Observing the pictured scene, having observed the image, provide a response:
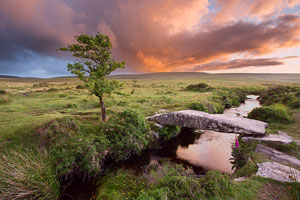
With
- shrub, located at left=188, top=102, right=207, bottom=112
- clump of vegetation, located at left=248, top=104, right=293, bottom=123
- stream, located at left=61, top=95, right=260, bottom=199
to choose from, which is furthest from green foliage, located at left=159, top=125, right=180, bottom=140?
clump of vegetation, located at left=248, top=104, right=293, bottom=123

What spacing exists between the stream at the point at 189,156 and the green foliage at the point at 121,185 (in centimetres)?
62

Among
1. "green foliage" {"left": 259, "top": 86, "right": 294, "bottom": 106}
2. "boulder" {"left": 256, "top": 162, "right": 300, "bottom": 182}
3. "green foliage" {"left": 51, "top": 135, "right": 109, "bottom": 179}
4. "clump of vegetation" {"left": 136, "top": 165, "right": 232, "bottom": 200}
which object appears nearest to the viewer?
"clump of vegetation" {"left": 136, "top": 165, "right": 232, "bottom": 200}

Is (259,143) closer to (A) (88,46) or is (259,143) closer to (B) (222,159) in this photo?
(B) (222,159)

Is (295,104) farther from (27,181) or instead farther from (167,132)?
(27,181)

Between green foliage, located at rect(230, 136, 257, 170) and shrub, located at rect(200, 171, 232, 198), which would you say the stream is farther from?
shrub, located at rect(200, 171, 232, 198)

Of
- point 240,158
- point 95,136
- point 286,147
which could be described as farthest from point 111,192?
point 286,147

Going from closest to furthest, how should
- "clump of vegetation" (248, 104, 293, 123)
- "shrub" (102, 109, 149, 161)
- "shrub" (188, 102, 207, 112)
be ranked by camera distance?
"shrub" (102, 109, 149, 161)
"clump of vegetation" (248, 104, 293, 123)
"shrub" (188, 102, 207, 112)

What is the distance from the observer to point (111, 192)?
7430mm

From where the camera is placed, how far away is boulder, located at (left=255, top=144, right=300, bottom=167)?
23.8 ft

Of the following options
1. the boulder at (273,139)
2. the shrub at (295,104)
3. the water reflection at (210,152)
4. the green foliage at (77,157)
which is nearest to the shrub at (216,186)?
the water reflection at (210,152)

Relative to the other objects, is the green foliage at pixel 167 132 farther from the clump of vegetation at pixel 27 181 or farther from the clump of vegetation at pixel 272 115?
the clump of vegetation at pixel 27 181

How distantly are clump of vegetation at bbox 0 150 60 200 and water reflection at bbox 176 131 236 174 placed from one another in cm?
881

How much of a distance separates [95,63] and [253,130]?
13331 millimetres

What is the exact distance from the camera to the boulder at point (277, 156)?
725 cm
